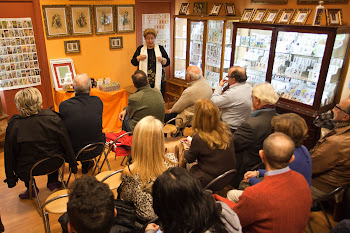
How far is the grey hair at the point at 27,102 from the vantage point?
252cm

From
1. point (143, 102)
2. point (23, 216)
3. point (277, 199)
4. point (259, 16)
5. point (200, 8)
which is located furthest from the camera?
point (200, 8)

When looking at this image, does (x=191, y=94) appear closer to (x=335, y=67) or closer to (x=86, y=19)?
(x=335, y=67)

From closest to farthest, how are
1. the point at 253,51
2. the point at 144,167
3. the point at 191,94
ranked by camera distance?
the point at 144,167 < the point at 191,94 < the point at 253,51

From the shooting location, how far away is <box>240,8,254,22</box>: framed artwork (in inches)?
177

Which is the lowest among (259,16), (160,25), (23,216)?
(23,216)

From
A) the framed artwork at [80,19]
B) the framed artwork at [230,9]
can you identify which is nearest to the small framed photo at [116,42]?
the framed artwork at [80,19]

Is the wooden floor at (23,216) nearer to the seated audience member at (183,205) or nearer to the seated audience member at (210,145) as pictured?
the seated audience member at (210,145)

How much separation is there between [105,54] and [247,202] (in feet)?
14.9

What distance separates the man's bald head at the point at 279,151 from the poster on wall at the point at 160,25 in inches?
189

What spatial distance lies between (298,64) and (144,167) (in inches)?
132

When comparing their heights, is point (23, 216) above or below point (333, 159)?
below

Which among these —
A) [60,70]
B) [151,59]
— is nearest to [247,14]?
[151,59]

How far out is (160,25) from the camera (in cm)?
611

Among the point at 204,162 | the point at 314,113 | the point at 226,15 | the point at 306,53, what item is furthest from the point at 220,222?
the point at 226,15
